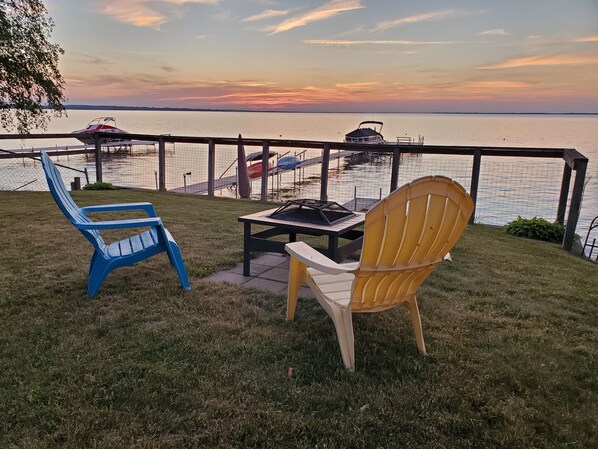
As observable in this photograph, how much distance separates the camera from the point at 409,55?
18.3 meters

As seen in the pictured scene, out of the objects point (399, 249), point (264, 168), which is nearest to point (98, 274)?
point (399, 249)

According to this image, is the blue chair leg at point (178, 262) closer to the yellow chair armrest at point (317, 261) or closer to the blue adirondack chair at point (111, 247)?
the blue adirondack chair at point (111, 247)

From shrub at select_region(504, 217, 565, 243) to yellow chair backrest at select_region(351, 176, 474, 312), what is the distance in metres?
4.04

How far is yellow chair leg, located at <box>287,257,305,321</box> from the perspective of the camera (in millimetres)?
2605

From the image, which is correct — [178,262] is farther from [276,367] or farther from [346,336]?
[346,336]

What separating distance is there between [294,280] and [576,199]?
3.76 meters

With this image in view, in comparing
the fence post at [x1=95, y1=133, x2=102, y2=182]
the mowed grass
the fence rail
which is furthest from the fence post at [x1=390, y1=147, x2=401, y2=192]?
the fence post at [x1=95, y1=133, x2=102, y2=182]

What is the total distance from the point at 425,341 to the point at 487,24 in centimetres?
1092

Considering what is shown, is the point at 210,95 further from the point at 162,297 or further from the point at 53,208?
the point at 162,297

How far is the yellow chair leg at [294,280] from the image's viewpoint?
8.55 ft

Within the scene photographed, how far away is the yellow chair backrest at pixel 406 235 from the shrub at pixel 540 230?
404cm

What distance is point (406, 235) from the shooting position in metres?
1.98

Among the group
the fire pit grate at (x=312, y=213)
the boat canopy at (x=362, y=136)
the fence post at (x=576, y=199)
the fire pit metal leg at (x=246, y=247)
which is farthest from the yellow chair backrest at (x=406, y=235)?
the boat canopy at (x=362, y=136)

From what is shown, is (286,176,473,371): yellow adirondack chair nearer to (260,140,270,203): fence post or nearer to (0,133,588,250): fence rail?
(0,133,588,250): fence rail
